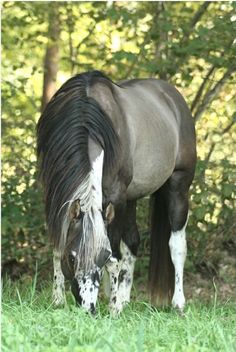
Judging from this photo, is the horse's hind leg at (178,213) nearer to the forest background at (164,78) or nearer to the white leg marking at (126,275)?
the white leg marking at (126,275)

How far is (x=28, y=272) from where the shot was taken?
9344 mm

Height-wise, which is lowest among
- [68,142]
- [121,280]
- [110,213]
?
[121,280]

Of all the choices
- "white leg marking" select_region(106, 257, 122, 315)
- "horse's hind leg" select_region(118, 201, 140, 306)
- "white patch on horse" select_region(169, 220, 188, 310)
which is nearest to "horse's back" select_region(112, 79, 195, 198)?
"horse's hind leg" select_region(118, 201, 140, 306)

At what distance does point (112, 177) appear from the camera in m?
5.84

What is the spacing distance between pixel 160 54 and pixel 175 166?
7.73 ft

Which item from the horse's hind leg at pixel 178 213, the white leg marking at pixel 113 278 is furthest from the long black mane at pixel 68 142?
the horse's hind leg at pixel 178 213

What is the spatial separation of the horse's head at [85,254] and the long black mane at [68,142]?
0.15 meters

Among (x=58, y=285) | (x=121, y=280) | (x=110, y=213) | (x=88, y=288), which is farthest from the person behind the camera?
(x=121, y=280)

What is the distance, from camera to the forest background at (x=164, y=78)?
333 inches

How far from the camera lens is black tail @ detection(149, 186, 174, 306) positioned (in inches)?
274

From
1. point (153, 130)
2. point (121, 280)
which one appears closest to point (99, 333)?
point (121, 280)

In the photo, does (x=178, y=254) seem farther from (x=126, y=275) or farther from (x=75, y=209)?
(x=75, y=209)

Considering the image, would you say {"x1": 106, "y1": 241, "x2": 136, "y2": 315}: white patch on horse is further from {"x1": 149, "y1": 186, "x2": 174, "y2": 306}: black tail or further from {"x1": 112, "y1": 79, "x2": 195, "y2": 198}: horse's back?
{"x1": 112, "y1": 79, "x2": 195, "y2": 198}: horse's back

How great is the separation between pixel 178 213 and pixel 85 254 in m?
2.16
